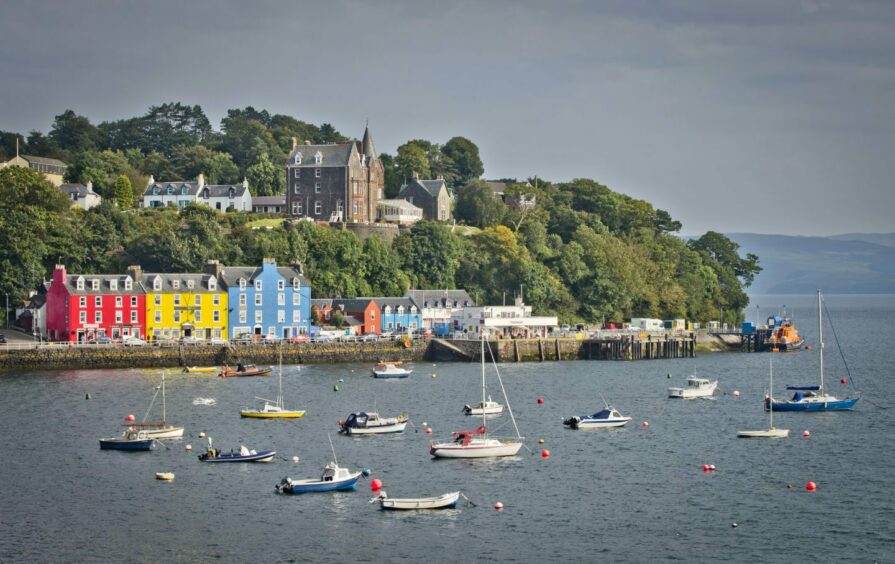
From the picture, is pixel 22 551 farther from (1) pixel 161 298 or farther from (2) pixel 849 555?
(1) pixel 161 298

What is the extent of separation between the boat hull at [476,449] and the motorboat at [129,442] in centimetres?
1380

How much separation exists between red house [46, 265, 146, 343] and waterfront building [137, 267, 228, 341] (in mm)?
1025

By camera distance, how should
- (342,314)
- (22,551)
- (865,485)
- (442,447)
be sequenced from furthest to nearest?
(342,314) < (442,447) < (865,485) < (22,551)

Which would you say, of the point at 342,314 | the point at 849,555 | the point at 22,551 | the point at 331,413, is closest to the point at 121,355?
the point at 342,314

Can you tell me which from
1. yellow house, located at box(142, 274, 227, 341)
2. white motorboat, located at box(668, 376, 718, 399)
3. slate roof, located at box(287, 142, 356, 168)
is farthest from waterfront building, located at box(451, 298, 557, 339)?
white motorboat, located at box(668, 376, 718, 399)

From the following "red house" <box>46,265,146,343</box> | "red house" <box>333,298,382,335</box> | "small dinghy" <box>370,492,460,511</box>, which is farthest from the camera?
"red house" <box>333,298,382,335</box>

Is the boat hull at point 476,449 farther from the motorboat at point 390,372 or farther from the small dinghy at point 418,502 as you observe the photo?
the motorboat at point 390,372

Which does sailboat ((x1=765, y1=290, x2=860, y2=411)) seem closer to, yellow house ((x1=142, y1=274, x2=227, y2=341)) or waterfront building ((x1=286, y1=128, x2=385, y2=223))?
yellow house ((x1=142, y1=274, x2=227, y2=341))

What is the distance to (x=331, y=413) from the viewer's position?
241ft

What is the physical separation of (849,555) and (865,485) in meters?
12.0

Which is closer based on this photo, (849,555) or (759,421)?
(849,555)

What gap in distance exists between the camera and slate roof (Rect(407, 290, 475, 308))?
122m

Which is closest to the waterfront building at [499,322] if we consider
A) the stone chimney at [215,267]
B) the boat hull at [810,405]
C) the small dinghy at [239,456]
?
the stone chimney at [215,267]

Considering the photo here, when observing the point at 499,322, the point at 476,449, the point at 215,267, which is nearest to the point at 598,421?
the point at 476,449
